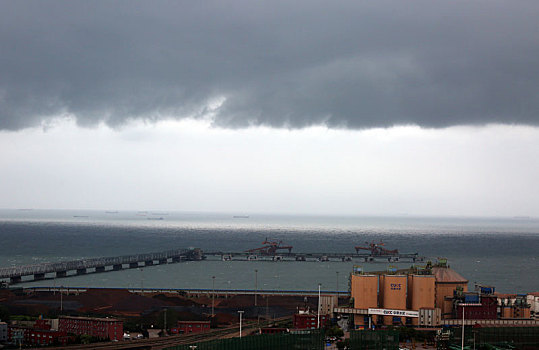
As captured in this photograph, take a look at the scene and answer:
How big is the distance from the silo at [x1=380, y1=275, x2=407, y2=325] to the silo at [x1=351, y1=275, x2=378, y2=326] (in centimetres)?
145

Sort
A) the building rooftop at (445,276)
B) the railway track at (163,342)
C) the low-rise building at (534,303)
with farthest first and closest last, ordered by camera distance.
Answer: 1. the low-rise building at (534,303)
2. the building rooftop at (445,276)
3. the railway track at (163,342)

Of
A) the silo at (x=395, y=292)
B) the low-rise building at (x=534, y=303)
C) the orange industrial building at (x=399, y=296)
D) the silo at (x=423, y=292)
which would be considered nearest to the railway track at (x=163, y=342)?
the orange industrial building at (x=399, y=296)

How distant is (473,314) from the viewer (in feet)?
303

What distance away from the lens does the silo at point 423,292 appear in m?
92.8

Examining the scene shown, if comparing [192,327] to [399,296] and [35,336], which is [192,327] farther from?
[399,296]

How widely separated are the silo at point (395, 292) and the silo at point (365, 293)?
1454 mm

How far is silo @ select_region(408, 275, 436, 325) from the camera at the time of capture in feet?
304

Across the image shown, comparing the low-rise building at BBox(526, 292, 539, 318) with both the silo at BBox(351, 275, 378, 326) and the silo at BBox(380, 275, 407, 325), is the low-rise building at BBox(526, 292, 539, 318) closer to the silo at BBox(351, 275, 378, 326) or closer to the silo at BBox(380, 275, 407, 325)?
the silo at BBox(380, 275, 407, 325)

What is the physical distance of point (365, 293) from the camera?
94.7 metres

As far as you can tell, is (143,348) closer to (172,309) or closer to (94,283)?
(172,309)

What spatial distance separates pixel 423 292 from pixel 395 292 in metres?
3.64

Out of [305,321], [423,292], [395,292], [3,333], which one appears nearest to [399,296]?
[395,292]

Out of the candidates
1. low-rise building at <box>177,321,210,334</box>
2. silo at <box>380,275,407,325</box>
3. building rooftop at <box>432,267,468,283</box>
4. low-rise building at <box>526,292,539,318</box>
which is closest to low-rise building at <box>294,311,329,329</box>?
silo at <box>380,275,407,325</box>

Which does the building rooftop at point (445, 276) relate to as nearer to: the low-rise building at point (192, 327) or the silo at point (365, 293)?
the silo at point (365, 293)
